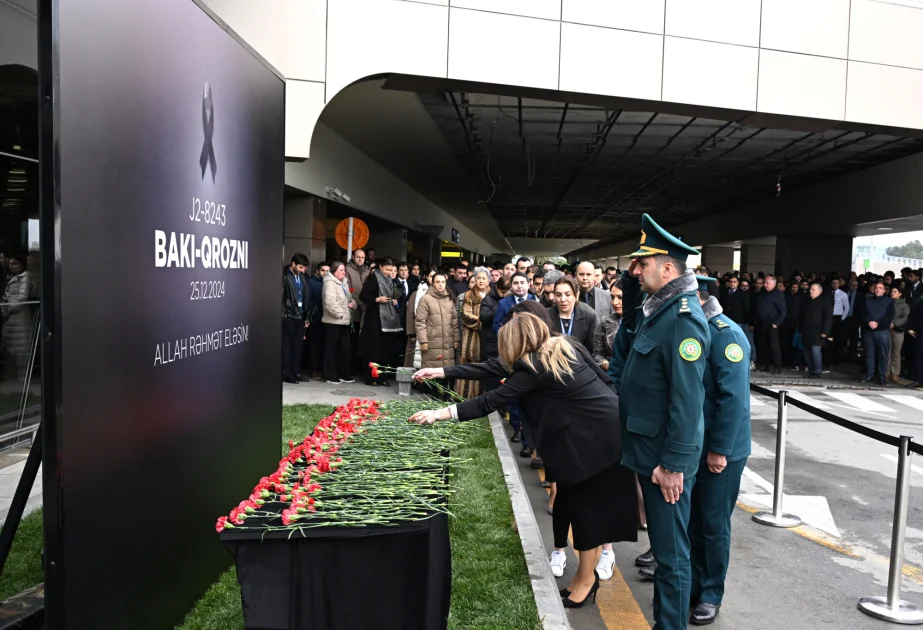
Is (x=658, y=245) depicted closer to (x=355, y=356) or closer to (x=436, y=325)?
(x=436, y=325)

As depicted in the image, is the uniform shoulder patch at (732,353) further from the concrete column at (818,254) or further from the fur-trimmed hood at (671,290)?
the concrete column at (818,254)

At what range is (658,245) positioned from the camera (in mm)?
4316

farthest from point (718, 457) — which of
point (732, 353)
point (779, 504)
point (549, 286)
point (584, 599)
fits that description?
point (549, 286)

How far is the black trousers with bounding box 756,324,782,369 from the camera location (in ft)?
60.1

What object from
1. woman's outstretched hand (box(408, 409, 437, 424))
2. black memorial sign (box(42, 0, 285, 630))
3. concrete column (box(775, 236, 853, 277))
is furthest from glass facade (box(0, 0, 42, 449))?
concrete column (box(775, 236, 853, 277))

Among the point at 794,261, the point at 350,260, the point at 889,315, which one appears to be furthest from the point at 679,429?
the point at 794,261

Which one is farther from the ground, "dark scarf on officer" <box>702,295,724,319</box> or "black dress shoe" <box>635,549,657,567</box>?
"dark scarf on officer" <box>702,295,724,319</box>

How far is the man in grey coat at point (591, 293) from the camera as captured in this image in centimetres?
868

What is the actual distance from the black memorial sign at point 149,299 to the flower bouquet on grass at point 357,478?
0.48 meters

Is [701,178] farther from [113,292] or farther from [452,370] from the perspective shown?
[113,292]

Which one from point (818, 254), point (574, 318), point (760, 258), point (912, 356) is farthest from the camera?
point (760, 258)

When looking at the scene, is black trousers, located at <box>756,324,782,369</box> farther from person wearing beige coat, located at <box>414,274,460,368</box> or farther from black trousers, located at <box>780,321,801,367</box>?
person wearing beige coat, located at <box>414,274,460,368</box>

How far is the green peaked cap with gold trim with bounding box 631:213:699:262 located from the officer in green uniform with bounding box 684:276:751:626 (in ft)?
1.89

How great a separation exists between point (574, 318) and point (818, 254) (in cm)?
2369
